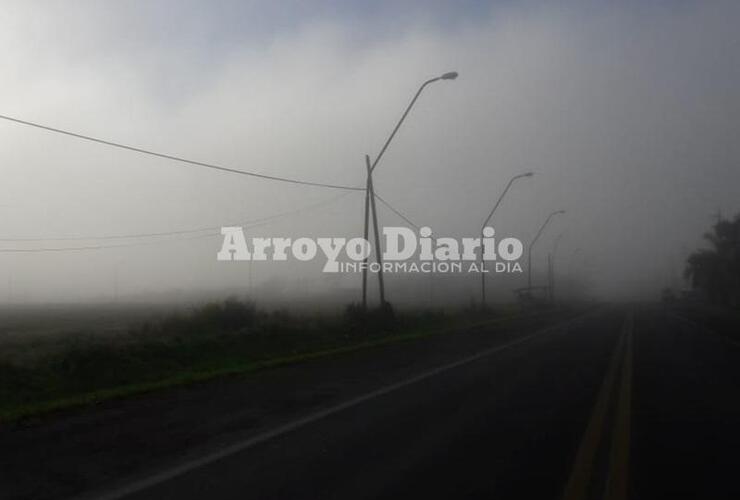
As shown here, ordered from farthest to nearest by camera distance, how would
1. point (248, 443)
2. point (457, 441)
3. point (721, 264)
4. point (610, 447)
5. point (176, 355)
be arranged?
point (721, 264) → point (176, 355) → point (457, 441) → point (610, 447) → point (248, 443)

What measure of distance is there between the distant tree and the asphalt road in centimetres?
9242

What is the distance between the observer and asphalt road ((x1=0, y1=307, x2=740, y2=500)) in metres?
7.75

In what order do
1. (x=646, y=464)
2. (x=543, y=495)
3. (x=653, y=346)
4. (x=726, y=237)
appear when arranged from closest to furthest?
(x=543, y=495)
(x=646, y=464)
(x=653, y=346)
(x=726, y=237)

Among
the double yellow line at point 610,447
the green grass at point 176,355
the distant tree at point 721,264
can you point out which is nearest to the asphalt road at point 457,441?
the double yellow line at point 610,447

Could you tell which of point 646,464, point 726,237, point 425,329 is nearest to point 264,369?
point 646,464

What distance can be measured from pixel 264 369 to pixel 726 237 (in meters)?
101

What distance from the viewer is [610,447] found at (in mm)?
9992

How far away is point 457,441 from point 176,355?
48.7 feet

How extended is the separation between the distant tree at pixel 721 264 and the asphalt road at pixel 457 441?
92421 millimetres

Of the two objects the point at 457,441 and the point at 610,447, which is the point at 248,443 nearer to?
the point at 457,441

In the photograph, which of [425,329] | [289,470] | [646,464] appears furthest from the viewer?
[425,329]

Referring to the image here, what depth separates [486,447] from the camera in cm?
982

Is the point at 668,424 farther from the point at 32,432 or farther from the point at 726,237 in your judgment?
the point at 726,237

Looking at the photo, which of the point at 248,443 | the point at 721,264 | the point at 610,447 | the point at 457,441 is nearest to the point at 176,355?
the point at 248,443
